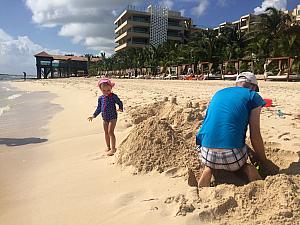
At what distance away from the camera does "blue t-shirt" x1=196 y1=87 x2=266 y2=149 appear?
301 centimetres

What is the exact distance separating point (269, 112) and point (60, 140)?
157 inches

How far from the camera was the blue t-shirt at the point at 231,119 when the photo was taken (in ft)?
9.86

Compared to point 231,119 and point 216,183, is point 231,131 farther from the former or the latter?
point 216,183

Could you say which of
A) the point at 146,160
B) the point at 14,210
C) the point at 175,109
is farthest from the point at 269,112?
the point at 14,210

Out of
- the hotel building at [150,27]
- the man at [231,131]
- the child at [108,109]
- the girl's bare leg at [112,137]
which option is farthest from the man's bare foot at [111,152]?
the hotel building at [150,27]

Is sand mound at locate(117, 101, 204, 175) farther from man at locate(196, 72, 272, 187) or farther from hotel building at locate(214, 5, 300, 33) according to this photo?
hotel building at locate(214, 5, 300, 33)

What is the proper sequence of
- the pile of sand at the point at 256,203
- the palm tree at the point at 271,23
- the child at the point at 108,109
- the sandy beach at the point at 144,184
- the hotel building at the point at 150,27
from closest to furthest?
the pile of sand at the point at 256,203 → the sandy beach at the point at 144,184 → the child at the point at 108,109 → the palm tree at the point at 271,23 → the hotel building at the point at 150,27

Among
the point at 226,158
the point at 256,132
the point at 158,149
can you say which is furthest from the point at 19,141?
the point at 256,132

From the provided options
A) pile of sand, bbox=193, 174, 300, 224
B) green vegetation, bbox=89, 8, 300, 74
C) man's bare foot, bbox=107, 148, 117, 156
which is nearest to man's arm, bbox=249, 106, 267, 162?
pile of sand, bbox=193, 174, 300, 224

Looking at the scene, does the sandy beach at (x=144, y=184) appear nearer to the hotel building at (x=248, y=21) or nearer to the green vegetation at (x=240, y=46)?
the green vegetation at (x=240, y=46)

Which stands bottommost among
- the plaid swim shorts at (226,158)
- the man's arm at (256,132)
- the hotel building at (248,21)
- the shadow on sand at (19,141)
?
the shadow on sand at (19,141)

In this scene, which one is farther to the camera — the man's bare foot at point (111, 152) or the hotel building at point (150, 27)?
the hotel building at point (150, 27)

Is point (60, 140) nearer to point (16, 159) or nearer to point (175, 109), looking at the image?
point (16, 159)

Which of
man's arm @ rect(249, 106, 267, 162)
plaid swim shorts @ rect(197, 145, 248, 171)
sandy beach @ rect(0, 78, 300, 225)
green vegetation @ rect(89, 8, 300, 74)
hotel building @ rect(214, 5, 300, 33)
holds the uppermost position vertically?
hotel building @ rect(214, 5, 300, 33)
